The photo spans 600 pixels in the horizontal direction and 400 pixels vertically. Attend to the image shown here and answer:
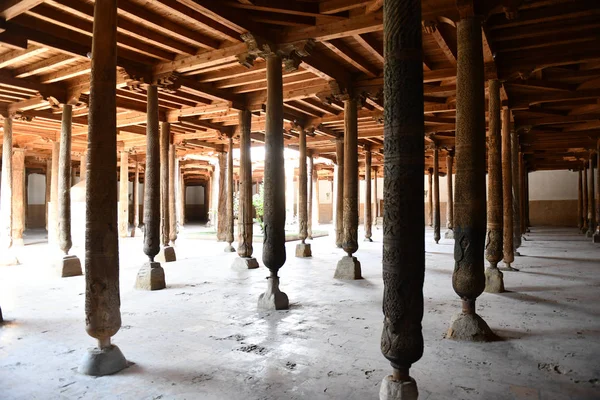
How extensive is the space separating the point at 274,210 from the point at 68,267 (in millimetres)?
6076

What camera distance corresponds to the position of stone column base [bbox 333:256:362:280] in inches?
Result: 358

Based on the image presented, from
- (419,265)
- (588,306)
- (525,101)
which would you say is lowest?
(588,306)

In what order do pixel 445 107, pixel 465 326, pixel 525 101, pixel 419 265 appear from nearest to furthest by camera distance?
pixel 419 265 < pixel 465 326 < pixel 525 101 < pixel 445 107

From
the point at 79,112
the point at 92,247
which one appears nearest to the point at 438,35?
the point at 92,247

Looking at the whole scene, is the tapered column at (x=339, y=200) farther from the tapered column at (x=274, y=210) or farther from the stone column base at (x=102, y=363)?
the stone column base at (x=102, y=363)

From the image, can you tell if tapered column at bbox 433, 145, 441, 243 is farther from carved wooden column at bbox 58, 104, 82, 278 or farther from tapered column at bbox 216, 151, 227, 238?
carved wooden column at bbox 58, 104, 82, 278

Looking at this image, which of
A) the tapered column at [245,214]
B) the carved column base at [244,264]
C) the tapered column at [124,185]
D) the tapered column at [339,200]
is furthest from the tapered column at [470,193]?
the tapered column at [124,185]

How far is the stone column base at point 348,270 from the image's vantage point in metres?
9.10

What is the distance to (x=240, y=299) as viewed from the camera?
717 centimetres

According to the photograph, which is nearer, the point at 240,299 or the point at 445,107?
the point at 240,299

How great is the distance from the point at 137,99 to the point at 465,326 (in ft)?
33.0

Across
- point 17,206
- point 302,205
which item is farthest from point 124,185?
point 302,205

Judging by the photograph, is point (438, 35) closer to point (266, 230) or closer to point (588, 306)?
point (266, 230)

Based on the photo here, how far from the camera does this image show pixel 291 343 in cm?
484
